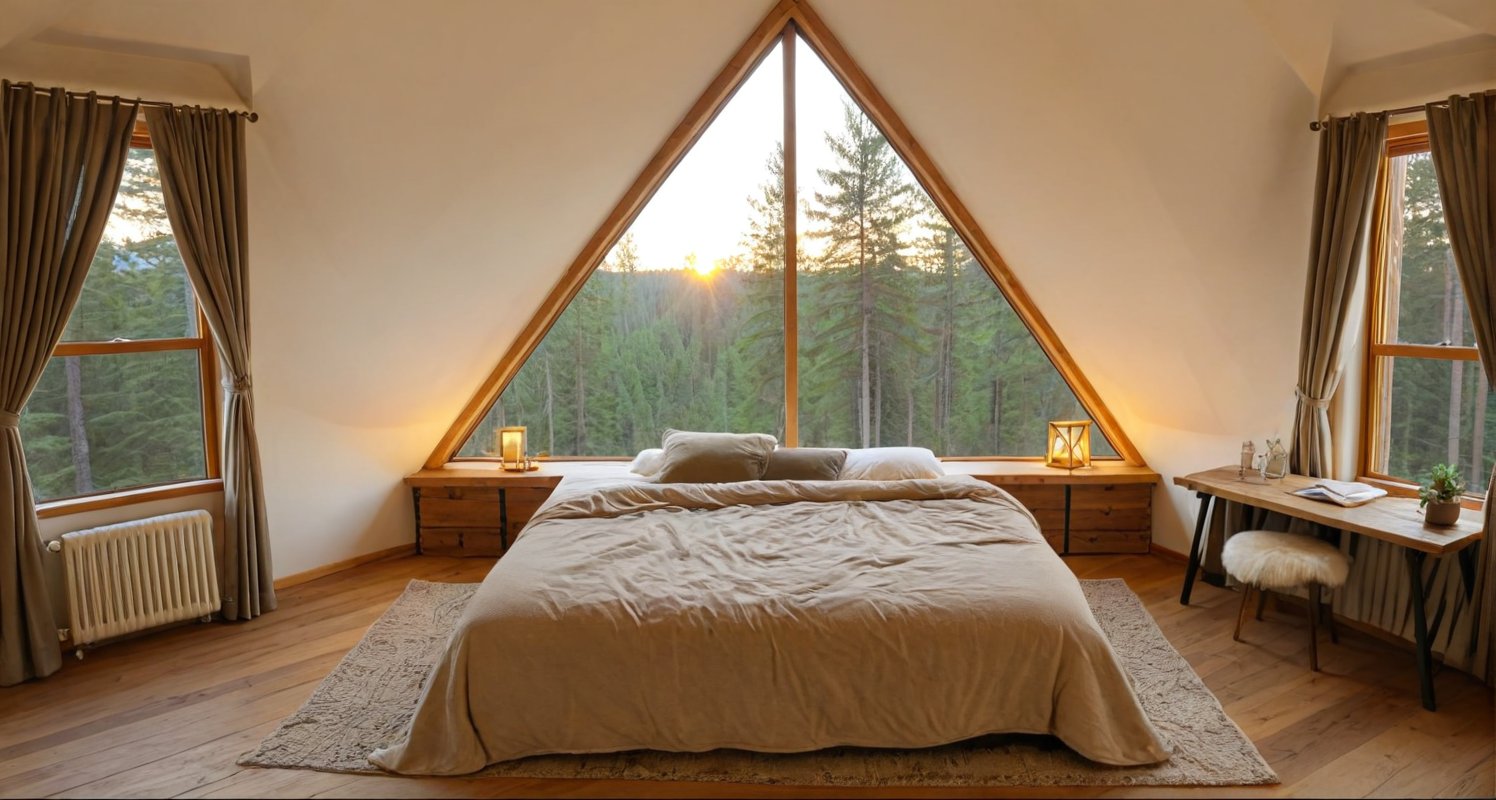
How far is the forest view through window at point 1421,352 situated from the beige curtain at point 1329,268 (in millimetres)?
188

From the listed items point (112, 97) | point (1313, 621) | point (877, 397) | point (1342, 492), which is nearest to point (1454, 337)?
point (1342, 492)

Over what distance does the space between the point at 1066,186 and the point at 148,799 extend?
4008 millimetres

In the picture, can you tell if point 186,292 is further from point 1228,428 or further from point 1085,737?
point 1228,428

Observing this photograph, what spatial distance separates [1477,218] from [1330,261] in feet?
1.68

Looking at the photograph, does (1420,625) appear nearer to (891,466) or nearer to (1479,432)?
(1479,432)

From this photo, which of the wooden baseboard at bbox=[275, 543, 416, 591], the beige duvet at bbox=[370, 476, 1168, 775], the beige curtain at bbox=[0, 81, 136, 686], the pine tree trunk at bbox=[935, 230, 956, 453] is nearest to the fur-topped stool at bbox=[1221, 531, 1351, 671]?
the beige duvet at bbox=[370, 476, 1168, 775]

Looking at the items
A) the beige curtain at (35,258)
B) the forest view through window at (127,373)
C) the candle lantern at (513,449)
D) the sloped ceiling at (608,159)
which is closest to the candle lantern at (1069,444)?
the sloped ceiling at (608,159)

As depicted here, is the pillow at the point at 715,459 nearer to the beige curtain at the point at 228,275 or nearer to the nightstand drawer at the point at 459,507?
the nightstand drawer at the point at 459,507

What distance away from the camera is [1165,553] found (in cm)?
473

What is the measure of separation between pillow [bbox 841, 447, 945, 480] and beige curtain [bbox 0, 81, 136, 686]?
126 inches

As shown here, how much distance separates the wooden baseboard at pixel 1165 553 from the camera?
4.62 meters

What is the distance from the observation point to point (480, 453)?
5.18 meters

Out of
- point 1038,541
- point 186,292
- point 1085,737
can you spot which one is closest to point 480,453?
point 186,292

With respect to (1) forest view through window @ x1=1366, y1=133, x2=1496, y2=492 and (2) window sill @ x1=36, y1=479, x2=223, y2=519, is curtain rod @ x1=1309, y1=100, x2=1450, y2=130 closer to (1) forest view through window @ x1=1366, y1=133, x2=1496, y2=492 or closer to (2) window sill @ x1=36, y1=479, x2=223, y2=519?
(1) forest view through window @ x1=1366, y1=133, x2=1496, y2=492
